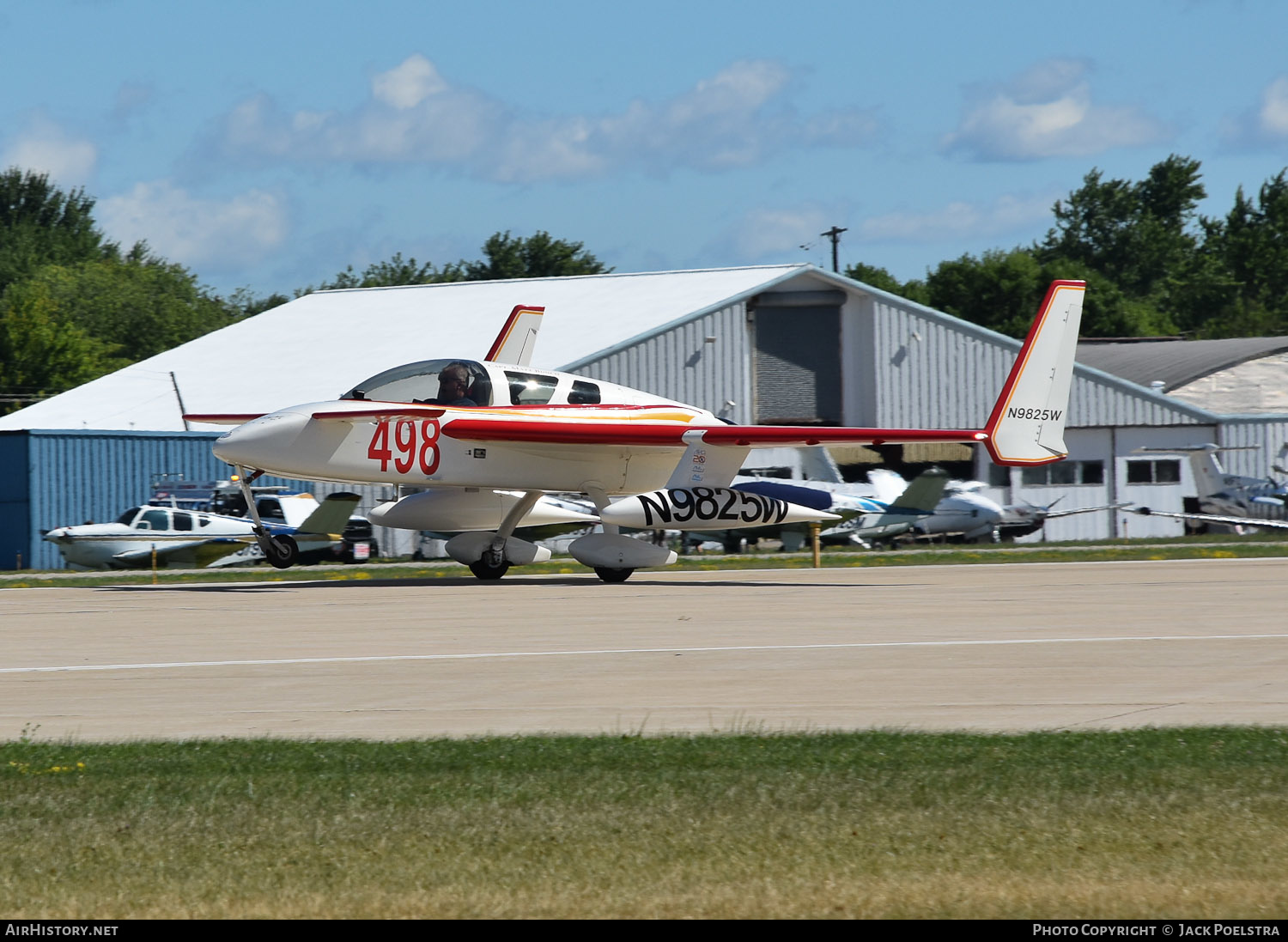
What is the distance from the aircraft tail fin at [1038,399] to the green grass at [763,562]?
741 centimetres

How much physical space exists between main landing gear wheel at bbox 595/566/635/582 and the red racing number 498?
3.10 m

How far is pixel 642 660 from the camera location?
12.6 metres

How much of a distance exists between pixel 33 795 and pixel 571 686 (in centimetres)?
443

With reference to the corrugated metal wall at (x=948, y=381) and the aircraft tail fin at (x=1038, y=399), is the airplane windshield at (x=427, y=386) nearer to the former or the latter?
the aircraft tail fin at (x=1038, y=399)

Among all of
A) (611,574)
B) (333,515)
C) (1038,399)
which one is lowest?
(611,574)

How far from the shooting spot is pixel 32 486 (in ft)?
114

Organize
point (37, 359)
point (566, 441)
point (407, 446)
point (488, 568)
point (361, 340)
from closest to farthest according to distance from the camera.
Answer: point (407, 446) < point (566, 441) < point (488, 568) < point (361, 340) < point (37, 359)

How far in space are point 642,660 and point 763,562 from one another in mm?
17613

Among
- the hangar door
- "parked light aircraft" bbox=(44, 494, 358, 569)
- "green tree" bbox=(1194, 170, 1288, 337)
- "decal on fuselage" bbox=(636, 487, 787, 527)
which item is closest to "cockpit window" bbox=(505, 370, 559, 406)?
"decal on fuselage" bbox=(636, 487, 787, 527)

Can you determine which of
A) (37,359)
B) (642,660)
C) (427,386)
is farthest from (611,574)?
(37,359)

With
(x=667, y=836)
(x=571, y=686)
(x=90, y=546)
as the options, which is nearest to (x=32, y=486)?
(x=90, y=546)

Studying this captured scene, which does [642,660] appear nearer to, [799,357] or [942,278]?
[799,357]

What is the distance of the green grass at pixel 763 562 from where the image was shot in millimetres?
26516
